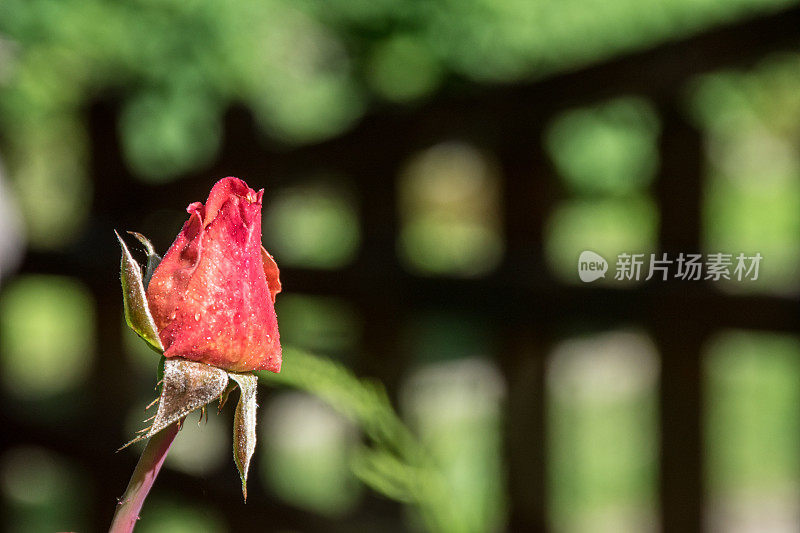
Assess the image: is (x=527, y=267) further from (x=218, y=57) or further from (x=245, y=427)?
(x=245, y=427)

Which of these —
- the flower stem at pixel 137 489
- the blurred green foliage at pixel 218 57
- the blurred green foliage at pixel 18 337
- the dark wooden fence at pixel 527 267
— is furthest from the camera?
the blurred green foliage at pixel 18 337

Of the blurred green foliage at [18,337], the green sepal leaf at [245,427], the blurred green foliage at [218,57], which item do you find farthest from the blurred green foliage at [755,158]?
the blurred green foliage at [18,337]

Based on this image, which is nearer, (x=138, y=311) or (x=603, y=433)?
(x=138, y=311)

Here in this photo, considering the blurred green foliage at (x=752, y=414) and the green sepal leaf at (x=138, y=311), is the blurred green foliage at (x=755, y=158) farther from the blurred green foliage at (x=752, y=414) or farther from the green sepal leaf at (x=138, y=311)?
the green sepal leaf at (x=138, y=311)

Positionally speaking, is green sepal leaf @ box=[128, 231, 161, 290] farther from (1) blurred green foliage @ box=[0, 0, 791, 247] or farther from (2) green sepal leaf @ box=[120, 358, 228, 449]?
(1) blurred green foliage @ box=[0, 0, 791, 247]

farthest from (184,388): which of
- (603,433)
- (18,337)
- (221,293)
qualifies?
(603,433)

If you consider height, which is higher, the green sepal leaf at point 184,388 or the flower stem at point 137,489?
the green sepal leaf at point 184,388

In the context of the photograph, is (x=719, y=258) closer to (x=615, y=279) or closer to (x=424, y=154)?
(x=615, y=279)
